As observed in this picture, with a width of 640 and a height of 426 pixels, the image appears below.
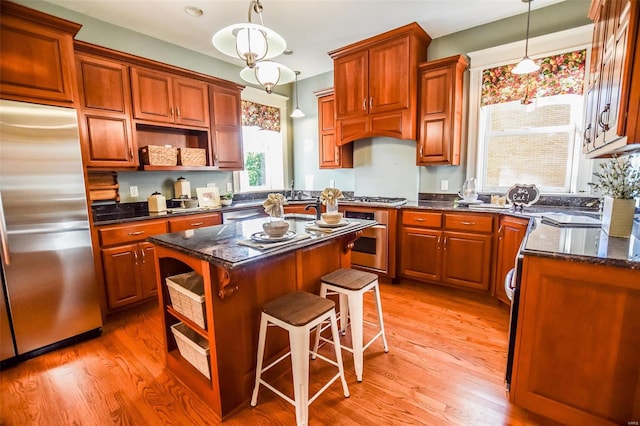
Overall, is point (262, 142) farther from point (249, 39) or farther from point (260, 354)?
point (260, 354)

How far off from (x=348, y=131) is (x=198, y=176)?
208cm

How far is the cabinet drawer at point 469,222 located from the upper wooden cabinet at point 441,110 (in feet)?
2.29

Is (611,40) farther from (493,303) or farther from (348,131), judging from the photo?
(348,131)

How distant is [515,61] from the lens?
2990mm

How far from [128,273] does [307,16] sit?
10.2 feet

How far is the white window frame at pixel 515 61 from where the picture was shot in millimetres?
2693

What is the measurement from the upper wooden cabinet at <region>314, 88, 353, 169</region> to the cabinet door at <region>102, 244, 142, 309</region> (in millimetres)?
2689

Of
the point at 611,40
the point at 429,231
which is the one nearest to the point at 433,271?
the point at 429,231

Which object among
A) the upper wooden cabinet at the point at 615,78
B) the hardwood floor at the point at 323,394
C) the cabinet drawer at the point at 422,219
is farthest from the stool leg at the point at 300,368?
the cabinet drawer at the point at 422,219

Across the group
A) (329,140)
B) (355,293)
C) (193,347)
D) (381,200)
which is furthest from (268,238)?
(329,140)

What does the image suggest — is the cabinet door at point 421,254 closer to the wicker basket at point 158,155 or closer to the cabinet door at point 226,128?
the cabinet door at point 226,128

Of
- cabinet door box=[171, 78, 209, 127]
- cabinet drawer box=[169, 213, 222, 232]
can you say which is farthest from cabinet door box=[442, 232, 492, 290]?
cabinet door box=[171, 78, 209, 127]

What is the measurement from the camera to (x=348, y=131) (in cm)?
378

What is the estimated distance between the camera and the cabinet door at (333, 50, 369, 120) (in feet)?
11.6
